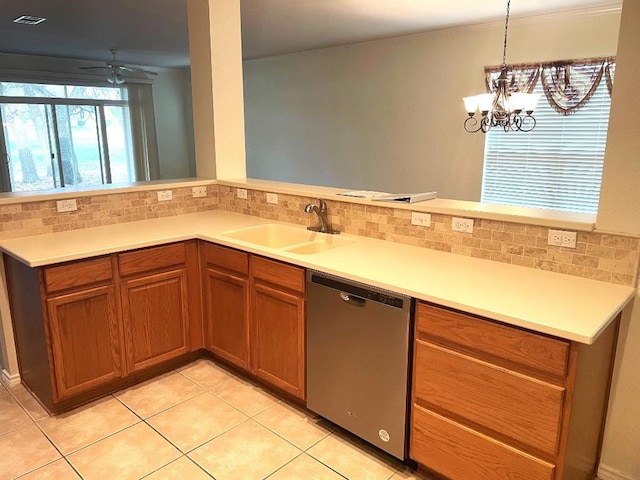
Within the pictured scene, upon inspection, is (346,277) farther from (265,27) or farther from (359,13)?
(265,27)

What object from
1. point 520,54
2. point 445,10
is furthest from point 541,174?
point 445,10

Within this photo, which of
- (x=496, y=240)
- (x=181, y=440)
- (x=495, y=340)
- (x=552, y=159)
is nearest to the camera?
(x=495, y=340)

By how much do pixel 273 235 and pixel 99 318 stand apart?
1.12 metres

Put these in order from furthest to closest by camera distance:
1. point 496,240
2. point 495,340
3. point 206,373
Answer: point 206,373 < point 496,240 < point 495,340

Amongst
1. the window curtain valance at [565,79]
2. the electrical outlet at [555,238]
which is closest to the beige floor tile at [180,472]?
the electrical outlet at [555,238]

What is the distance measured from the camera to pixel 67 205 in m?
2.78

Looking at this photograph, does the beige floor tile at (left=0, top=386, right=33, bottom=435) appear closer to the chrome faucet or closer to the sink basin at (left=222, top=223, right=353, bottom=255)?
the sink basin at (left=222, top=223, right=353, bottom=255)

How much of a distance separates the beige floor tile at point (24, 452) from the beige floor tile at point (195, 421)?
18.5 inches

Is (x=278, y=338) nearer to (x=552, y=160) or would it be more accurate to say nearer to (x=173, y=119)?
(x=552, y=160)

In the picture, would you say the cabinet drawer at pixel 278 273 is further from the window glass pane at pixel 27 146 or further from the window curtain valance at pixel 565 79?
the window glass pane at pixel 27 146

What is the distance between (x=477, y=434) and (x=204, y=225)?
78.6 inches

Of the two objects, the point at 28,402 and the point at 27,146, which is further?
the point at 27,146

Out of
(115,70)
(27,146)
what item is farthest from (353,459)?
(27,146)

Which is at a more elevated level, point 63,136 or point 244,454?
point 63,136
